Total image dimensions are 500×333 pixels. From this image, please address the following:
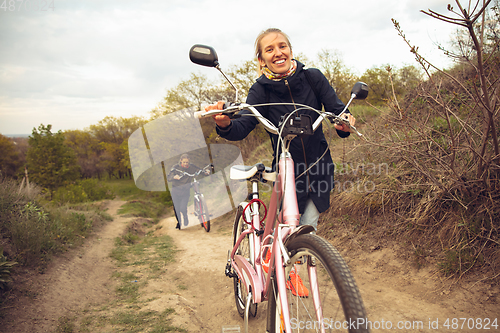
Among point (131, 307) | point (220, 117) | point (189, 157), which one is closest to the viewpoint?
point (220, 117)

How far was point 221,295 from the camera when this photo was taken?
3.32 metres

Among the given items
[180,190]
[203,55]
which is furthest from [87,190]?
[203,55]

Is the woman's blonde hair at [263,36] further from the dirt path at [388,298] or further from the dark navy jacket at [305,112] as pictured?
the dirt path at [388,298]

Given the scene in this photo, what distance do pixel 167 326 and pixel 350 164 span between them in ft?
12.9

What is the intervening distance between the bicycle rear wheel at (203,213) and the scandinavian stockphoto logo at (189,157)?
19.2 inches

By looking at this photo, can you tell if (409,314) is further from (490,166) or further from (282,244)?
(282,244)

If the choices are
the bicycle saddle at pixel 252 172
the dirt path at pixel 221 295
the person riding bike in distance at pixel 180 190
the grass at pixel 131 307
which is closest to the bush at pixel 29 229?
the dirt path at pixel 221 295

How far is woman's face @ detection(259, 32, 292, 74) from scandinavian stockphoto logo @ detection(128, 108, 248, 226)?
256 inches

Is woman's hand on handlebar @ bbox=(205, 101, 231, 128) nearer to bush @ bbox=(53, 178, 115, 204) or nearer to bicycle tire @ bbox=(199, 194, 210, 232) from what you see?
bicycle tire @ bbox=(199, 194, 210, 232)

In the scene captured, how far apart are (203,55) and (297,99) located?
0.84m

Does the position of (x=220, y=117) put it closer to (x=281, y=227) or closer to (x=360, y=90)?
(x=281, y=227)

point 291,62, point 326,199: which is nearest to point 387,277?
point 326,199

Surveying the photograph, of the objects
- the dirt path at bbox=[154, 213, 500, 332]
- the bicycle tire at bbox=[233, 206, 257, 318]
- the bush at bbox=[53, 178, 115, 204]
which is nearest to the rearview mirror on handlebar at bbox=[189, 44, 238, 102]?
the bicycle tire at bbox=[233, 206, 257, 318]

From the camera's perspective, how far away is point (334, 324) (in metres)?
1.28
